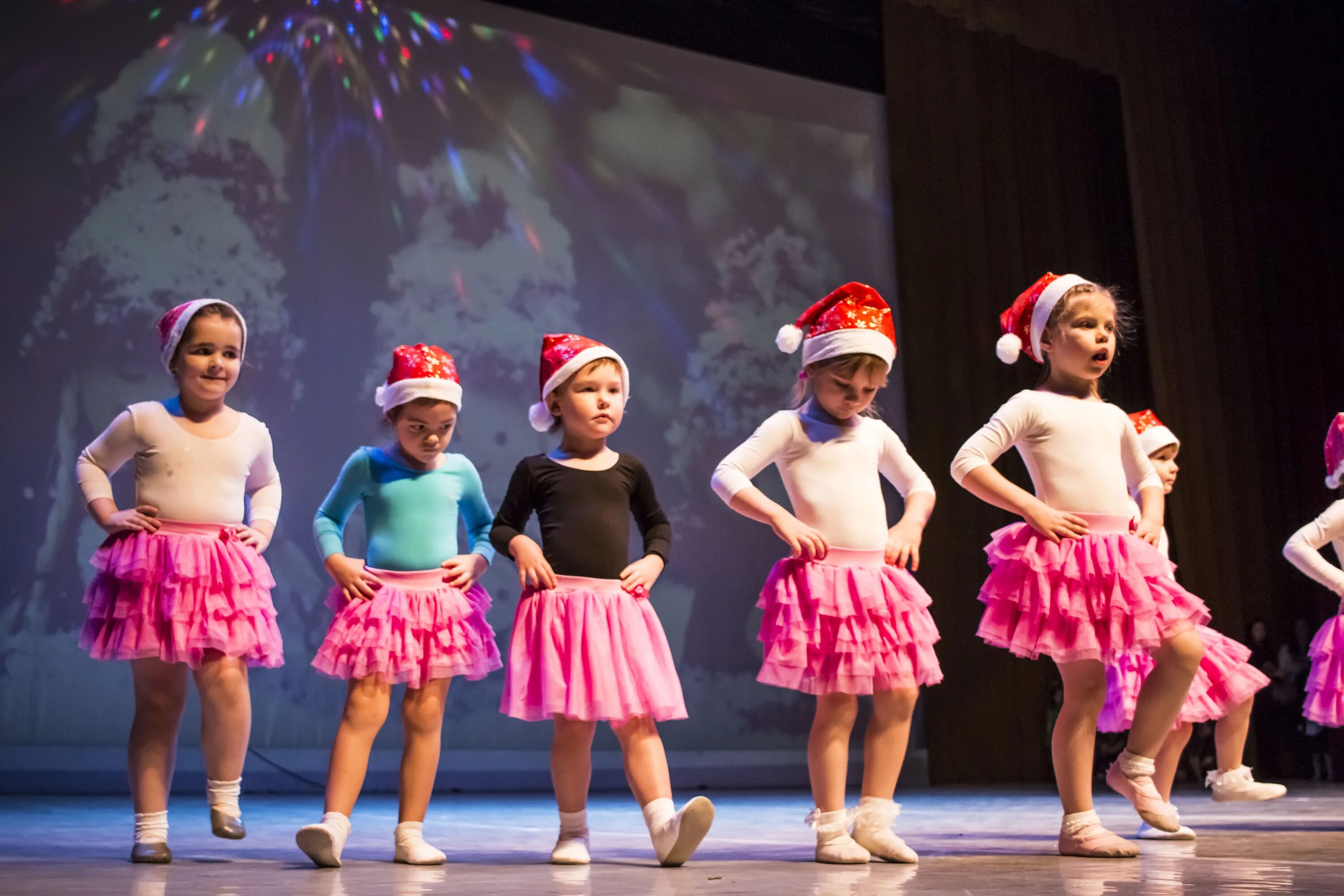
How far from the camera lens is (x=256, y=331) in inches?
205

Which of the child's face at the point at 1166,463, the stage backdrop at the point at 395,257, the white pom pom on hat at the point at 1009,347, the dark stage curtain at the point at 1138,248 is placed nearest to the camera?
the white pom pom on hat at the point at 1009,347

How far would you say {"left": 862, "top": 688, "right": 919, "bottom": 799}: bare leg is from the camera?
2.61 meters

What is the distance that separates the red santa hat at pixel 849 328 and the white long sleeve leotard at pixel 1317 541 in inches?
64.5

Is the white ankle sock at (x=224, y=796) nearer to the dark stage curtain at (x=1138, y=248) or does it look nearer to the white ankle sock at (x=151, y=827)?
the white ankle sock at (x=151, y=827)

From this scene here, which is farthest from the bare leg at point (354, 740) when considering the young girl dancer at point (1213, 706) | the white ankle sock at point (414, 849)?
the young girl dancer at point (1213, 706)

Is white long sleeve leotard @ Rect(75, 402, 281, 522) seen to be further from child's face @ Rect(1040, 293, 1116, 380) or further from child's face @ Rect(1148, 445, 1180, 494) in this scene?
child's face @ Rect(1148, 445, 1180, 494)

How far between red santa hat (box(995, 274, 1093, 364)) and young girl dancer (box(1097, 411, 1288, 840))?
46 cm

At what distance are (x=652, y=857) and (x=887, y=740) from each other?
554 millimetres

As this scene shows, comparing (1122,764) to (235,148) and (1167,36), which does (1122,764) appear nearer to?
(235,148)

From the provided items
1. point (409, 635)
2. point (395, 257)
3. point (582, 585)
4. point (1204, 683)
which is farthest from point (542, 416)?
point (395, 257)

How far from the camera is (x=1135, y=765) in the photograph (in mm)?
2682

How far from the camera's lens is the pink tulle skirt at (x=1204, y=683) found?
3365 mm

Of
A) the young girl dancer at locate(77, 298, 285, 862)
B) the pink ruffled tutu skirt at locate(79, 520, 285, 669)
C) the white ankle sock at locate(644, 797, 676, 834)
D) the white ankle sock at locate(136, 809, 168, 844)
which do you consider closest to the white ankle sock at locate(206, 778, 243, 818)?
the young girl dancer at locate(77, 298, 285, 862)

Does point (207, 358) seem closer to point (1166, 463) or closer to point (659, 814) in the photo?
point (659, 814)
